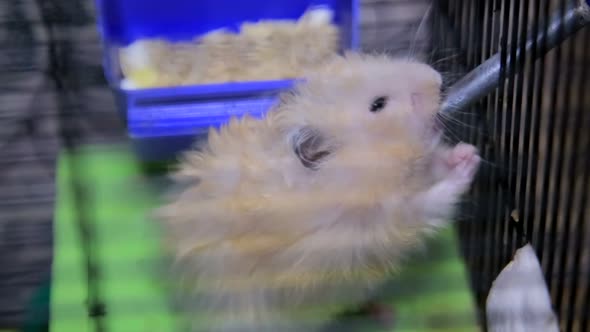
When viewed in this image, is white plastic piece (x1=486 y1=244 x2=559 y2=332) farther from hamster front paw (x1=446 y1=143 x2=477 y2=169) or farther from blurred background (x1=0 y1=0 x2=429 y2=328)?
blurred background (x1=0 y1=0 x2=429 y2=328)

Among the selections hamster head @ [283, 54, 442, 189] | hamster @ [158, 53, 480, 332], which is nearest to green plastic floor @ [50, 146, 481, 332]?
hamster @ [158, 53, 480, 332]

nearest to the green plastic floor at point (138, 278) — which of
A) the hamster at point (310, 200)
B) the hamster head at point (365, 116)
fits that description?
the hamster at point (310, 200)

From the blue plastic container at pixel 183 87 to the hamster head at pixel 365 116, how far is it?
0.20m

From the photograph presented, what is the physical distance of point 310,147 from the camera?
0.98 m

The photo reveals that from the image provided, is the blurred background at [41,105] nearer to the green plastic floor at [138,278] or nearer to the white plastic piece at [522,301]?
the green plastic floor at [138,278]

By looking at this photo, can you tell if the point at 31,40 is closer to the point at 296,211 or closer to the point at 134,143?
the point at 134,143

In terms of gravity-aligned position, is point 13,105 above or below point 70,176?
above

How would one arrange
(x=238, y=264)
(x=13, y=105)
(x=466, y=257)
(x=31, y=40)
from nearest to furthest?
(x=238, y=264) → (x=466, y=257) → (x=31, y=40) → (x=13, y=105)

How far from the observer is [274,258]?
3.11 feet

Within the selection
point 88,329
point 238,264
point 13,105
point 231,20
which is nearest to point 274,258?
point 238,264

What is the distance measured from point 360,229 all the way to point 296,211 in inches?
3.9

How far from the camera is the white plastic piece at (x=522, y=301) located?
3.07 feet

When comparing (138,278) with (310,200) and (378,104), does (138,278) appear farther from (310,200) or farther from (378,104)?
(378,104)

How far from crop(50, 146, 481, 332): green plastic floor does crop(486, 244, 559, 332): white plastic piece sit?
0.32 ft
